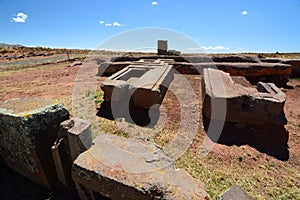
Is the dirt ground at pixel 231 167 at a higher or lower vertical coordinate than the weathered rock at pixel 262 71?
lower

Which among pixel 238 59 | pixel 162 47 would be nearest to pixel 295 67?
pixel 238 59

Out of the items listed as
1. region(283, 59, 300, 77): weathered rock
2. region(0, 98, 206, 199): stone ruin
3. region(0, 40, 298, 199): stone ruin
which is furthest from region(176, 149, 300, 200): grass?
region(283, 59, 300, 77): weathered rock

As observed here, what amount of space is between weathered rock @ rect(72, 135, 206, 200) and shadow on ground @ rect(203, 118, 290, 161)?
2077mm

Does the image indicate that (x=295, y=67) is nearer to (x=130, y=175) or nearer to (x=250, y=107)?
(x=250, y=107)

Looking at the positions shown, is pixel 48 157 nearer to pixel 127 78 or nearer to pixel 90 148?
pixel 90 148

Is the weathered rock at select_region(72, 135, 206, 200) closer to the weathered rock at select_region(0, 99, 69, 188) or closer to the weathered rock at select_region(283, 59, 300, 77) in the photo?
the weathered rock at select_region(0, 99, 69, 188)

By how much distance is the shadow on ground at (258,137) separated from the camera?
344 centimetres

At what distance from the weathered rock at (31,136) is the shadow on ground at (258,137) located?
2.87 m

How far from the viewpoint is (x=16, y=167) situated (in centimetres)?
266

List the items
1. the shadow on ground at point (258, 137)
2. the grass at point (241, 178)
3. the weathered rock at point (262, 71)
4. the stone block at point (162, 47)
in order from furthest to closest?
the stone block at point (162, 47)
the weathered rock at point (262, 71)
the shadow on ground at point (258, 137)
the grass at point (241, 178)

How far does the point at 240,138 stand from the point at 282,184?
112 cm

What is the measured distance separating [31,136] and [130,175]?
1.37 m

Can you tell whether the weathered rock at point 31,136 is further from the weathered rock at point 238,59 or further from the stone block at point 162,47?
the stone block at point 162,47

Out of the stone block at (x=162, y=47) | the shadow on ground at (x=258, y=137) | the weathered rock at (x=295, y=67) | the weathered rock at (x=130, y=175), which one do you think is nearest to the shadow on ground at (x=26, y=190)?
the weathered rock at (x=130, y=175)
